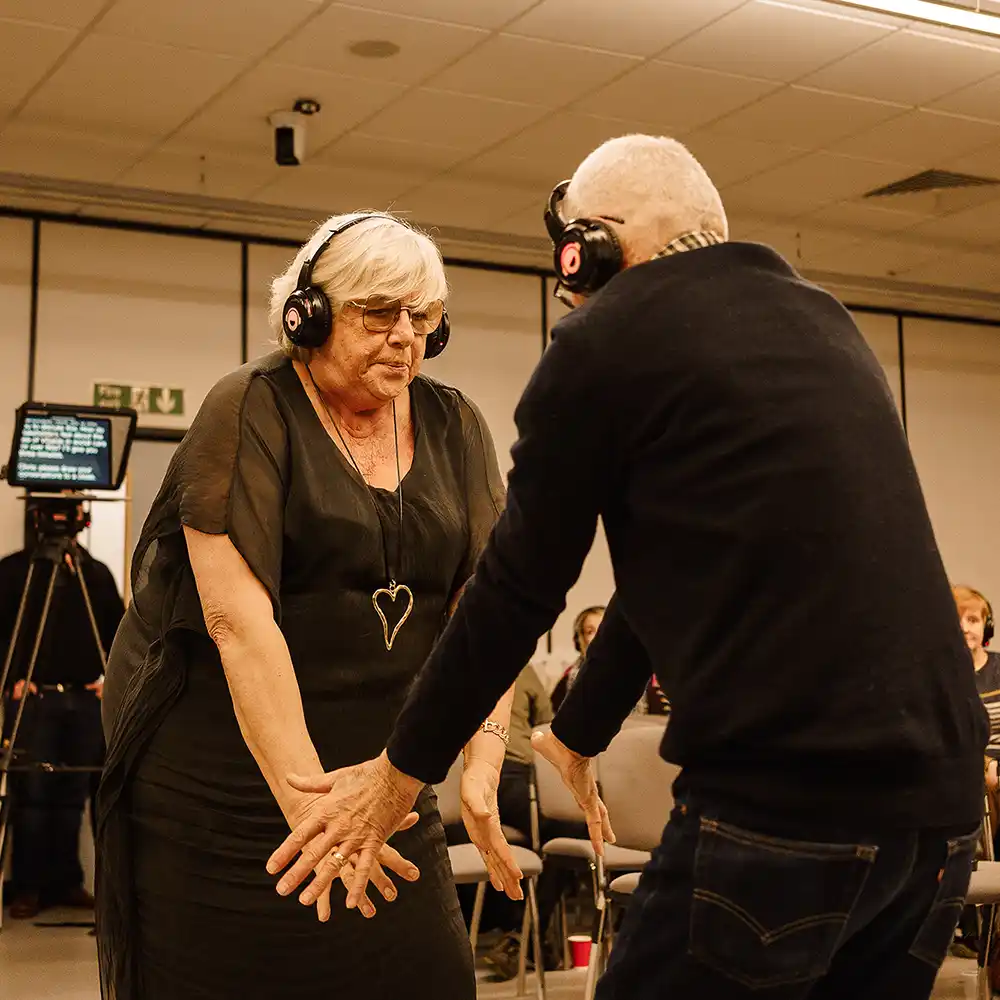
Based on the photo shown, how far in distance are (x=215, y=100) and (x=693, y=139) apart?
214cm

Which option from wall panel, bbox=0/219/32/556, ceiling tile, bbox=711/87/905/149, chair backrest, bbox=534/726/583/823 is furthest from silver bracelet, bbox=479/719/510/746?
wall panel, bbox=0/219/32/556

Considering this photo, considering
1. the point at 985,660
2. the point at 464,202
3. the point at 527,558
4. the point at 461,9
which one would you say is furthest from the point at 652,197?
the point at 464,202

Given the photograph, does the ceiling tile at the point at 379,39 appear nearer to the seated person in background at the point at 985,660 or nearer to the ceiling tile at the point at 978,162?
the ceiling tile at the point at 978,162

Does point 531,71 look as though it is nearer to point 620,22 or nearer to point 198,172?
point 620,22

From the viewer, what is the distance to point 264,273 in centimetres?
832

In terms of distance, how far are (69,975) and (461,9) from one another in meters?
3.71

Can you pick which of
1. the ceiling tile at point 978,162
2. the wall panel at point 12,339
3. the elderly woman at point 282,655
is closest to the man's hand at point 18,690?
the wall panel at point 12,339

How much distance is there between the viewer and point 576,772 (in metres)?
1.71

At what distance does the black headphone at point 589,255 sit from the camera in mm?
1463

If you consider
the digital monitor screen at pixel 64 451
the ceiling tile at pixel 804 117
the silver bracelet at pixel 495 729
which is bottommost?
the silver bracelet at pixel 495 729

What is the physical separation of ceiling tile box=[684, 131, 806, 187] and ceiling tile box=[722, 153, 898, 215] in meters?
0.09

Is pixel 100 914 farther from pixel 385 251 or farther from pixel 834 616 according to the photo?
pixel 834 616

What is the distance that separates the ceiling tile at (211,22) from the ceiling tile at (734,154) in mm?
2067

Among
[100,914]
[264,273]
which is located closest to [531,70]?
[264,273]
